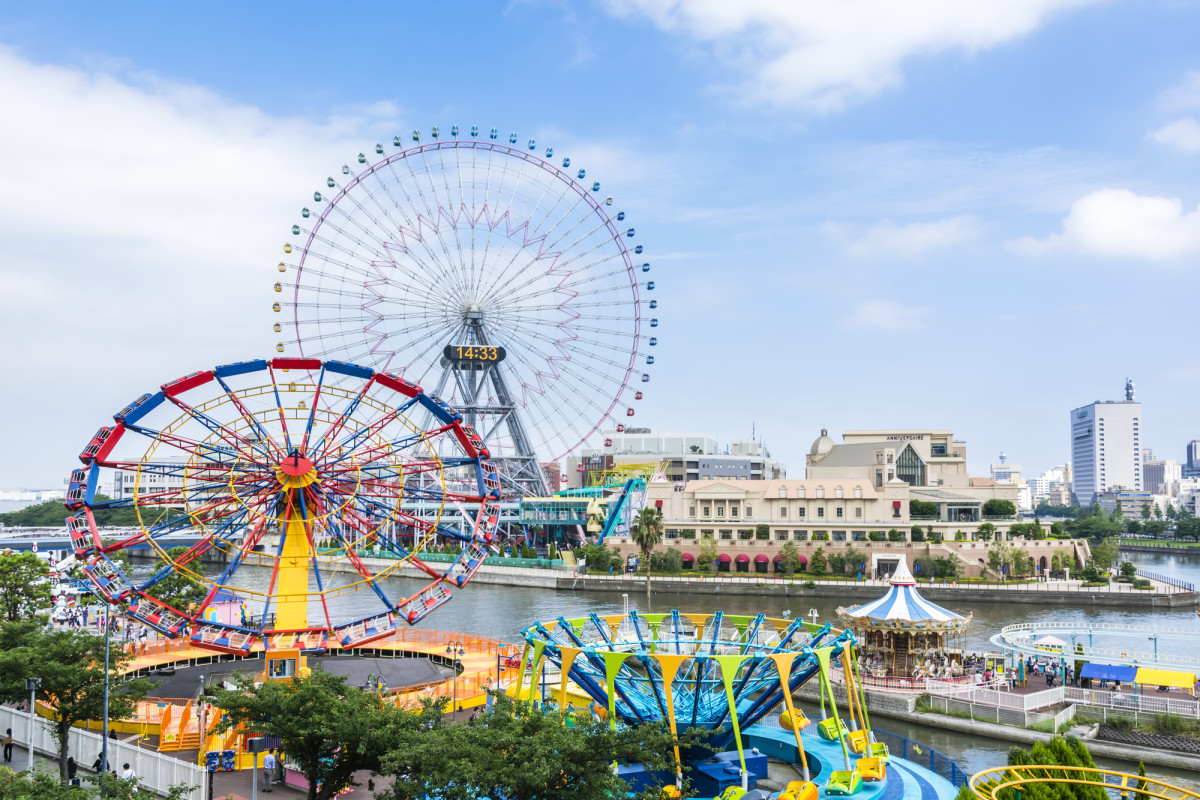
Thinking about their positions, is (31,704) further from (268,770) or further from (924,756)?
(924,756)

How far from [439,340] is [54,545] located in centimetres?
6834

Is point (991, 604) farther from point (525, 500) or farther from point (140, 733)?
point (140, 733)

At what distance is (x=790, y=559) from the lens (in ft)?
319

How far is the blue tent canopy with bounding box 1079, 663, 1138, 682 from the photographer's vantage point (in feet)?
144

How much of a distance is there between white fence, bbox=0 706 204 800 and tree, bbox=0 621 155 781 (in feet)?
2.07

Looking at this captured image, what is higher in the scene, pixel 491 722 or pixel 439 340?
pixel 439 340

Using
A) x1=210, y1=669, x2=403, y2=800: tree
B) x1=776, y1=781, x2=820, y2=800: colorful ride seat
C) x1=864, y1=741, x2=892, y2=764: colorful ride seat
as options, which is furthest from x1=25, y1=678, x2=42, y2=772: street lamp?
x1=864, y1=741, x2=892, y2=764: colorful ride seat

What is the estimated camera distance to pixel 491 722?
75.6ft

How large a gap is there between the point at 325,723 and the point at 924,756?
848 inches

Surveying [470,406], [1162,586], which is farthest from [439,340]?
[1162,586]

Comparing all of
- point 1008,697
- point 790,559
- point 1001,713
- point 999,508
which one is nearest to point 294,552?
point 1001,713

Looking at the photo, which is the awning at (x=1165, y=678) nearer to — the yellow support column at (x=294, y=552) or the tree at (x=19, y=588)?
the yellow support column at (x=294, y=552)

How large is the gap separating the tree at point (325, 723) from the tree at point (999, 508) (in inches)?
4041

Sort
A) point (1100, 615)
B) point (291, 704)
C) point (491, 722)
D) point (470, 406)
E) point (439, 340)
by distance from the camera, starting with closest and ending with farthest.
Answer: point (491, 722) → point (291, 704) → point (1100, 615) → point (439, 340) → point (470, 406)
